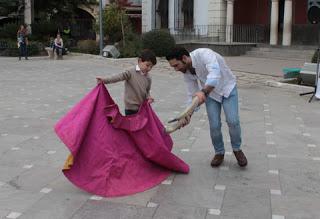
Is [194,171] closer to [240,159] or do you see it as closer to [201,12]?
[240,159]

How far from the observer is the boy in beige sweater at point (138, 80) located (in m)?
5.88

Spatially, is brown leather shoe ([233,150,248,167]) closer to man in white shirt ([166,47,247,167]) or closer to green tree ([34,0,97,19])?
man in white shirt ([166,47,247,167])

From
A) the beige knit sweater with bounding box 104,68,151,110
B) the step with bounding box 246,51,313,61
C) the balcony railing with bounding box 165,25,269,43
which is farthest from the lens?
the balcony railing with bounding box 165,25,269,43

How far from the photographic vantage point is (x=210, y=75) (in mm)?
5418

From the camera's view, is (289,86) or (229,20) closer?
(289,86)

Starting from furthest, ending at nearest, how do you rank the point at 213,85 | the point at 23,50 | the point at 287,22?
the point at 23,50, the point at 287,22, the point at 213,85

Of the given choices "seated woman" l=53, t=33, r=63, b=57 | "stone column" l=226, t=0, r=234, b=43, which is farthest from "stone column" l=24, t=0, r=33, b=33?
"stone column" l=226, t=0, r=234, b=43

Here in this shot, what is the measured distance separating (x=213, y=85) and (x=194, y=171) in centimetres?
132

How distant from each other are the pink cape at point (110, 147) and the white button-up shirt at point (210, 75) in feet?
2.02

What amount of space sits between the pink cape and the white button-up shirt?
0.62 meters

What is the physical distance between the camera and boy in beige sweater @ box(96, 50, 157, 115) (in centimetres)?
588

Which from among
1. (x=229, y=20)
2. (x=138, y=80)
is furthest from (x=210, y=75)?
(x=229, y=20)

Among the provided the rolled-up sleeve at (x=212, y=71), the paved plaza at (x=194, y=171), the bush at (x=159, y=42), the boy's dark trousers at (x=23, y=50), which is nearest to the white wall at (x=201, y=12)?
the bush at (x=159, y=42)

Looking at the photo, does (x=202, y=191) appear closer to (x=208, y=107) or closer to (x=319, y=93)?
(x=208, y=107)
